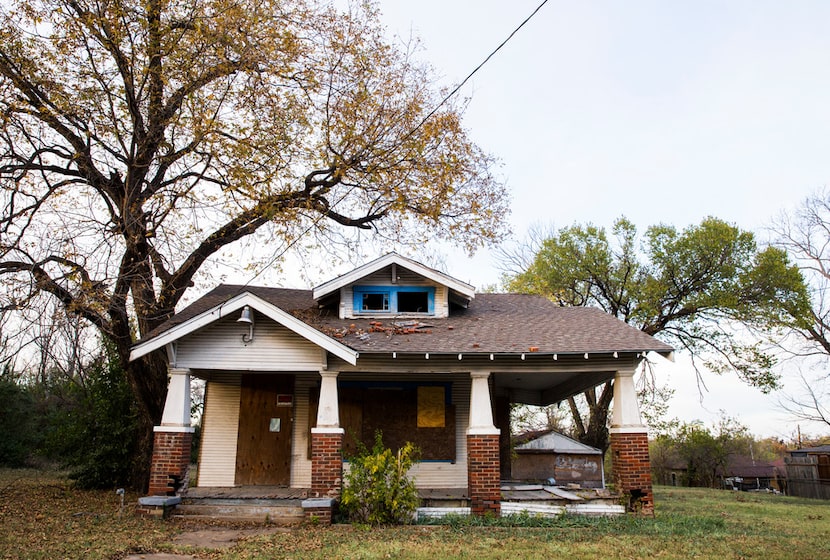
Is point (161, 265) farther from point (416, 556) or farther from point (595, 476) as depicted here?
point (595, 476)

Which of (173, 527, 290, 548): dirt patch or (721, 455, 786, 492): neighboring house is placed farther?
(721, 455, 786, 492): neighboring house

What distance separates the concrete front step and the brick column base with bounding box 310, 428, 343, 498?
Result: 19.5 inches

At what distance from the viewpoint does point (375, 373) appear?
43.5ft

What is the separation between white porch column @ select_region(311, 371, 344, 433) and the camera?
1174 centimetres

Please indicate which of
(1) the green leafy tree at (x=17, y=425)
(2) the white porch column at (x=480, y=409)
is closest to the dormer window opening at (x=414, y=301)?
(2) the white porch column at (x=480, y=409)

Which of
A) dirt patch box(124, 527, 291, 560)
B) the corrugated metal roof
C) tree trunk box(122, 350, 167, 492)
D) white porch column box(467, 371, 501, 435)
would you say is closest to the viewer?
dirt patch box(124, 527, 291, 560)

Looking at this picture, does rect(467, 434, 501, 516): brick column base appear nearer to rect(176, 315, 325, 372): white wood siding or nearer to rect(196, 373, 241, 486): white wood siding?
rect(176, 315, 325, 372): white wood siding

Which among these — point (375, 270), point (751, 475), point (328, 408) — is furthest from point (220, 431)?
point (751, 475)

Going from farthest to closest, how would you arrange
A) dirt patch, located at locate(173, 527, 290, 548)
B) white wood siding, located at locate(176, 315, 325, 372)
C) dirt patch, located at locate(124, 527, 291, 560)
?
white wood siding, located at locate(176, 315, 325, 372) → dirt patch, located at locate(173, 527, 290, 548) → dirt patch, located at locate(124, 527, 291, 560)

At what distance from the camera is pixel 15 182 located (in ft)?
43.6

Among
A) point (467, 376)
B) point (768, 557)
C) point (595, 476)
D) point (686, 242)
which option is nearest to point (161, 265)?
point (467, 376)

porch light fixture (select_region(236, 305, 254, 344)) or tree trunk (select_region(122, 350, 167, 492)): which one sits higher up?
porch light fixture (select_region(236, 305, 254, 344))

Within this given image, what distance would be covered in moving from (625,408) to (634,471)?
123 centimetres

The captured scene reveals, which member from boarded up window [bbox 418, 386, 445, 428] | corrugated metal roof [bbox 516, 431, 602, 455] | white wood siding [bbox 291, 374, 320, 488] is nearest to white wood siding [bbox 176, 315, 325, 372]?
white wood siding [bbox 291, 374, 320, 488]
